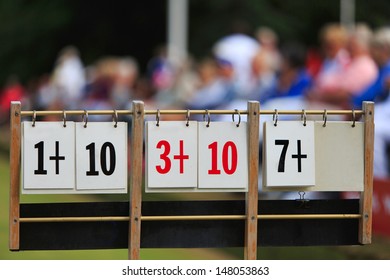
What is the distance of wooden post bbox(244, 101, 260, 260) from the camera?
6.09 meters

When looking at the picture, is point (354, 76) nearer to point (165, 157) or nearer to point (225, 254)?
point (225, 254)

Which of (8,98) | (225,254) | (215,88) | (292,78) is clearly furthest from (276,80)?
(8,98)

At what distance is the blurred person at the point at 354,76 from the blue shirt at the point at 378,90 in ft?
1.51

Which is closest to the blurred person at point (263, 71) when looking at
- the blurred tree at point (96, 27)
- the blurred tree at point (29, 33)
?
the blurred tree at point (96, 27)

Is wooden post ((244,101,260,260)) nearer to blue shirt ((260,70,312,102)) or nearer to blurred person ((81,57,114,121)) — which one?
blue shirt ((260,70,312,102))

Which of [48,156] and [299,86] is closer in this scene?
[48,156]

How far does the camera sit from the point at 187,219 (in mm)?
6164

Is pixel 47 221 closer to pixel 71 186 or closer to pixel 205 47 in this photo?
pixel 71 186

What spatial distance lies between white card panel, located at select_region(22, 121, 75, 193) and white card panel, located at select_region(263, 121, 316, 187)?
89 cm

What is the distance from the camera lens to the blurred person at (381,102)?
10352 mm

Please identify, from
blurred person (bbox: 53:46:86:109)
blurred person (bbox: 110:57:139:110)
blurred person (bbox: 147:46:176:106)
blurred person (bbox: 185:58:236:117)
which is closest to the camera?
blurred person (bbox: 185:58:236:117)

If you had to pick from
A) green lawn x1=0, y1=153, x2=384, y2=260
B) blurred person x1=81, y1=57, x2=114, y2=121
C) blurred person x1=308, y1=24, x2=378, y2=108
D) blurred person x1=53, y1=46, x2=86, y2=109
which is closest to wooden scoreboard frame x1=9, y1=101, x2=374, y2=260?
green lawn x1=0, y1=153, x2=384, y2=260

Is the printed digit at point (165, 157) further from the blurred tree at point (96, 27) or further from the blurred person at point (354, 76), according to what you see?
the blurred tree at point (96, 27)

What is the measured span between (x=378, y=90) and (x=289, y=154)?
4.56 m
